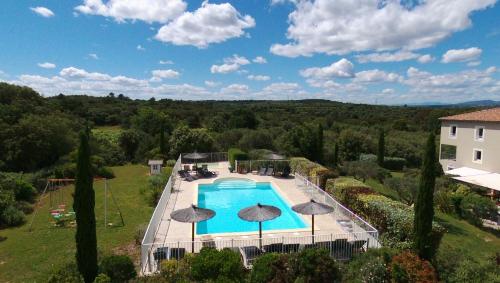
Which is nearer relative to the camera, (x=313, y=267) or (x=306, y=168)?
(x=313, y=267)

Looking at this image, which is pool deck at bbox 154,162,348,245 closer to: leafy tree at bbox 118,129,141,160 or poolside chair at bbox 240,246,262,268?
poolside chair at bbox 240,246,262,268

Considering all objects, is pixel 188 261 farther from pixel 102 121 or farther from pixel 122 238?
pixel 102 121

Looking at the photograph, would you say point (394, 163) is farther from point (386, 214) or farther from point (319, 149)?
point (386, 214)

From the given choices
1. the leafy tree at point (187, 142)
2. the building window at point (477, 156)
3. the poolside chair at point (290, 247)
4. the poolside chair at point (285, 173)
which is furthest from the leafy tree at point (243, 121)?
the poolside chair at point (290, 247)

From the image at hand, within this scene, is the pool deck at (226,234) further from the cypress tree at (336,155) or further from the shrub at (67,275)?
the cypress tree at (336,155)

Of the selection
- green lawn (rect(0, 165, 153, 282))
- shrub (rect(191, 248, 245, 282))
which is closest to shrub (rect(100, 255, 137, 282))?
green lawn (rect(0, 165, 153, 282))

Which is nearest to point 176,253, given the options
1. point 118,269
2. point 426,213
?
point 118,269
